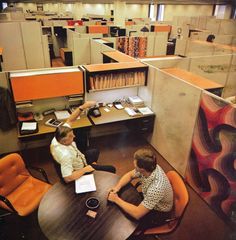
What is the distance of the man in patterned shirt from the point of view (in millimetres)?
1907

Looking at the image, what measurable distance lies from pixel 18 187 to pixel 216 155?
2.43 m

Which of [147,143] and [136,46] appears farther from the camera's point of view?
[136,46]

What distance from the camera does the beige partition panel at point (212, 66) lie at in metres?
4.92

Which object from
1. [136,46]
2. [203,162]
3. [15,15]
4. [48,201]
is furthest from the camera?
[15,15]

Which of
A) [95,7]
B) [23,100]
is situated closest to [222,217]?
[23,100]

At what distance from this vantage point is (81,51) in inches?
248

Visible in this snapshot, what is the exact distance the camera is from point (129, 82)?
3.91 meters

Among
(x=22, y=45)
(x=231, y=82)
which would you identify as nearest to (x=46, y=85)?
(x=22, y=45)

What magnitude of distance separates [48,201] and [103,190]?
1.74 feet

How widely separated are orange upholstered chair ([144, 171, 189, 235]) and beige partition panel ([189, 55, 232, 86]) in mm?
3426

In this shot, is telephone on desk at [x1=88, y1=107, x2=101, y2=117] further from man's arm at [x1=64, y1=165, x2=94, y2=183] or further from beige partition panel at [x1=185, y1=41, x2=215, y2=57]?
beige partition panel at [x1=185, y1=41, x2=215, y2=57]

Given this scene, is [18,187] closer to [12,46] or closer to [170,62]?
[170,62]

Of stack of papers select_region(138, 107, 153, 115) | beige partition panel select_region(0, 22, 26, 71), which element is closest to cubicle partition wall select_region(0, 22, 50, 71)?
beige partition panel select_region(0, 22, 26, 71)

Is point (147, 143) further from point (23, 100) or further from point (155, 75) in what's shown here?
point (23, 100)
